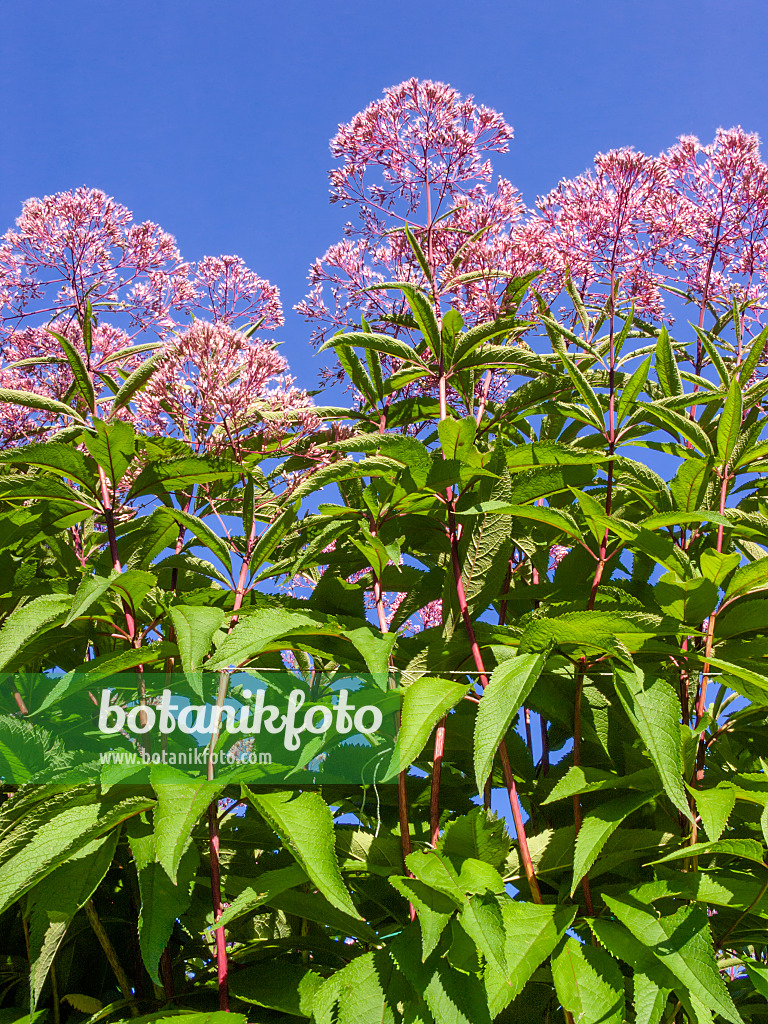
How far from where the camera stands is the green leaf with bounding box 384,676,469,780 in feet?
4.30

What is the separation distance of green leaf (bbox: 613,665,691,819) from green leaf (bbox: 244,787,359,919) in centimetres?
50

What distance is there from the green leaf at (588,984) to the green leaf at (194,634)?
0.73m

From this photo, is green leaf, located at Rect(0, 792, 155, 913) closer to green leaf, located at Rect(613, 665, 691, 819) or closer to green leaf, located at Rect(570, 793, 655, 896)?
green leaf, located at Rect(570, 793, 655, 896)

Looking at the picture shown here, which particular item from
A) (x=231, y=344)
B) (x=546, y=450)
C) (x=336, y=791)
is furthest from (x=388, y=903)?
(x=231, y=344)

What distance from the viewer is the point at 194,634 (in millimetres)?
1433

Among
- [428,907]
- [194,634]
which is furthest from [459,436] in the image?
[428,907]

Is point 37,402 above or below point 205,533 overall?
above

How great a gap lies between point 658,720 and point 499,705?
0.27 meters

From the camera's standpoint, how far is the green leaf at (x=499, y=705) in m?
1.25

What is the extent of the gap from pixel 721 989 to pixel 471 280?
1.71 m

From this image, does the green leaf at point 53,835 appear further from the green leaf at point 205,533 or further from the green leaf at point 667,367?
the green leaf at point 667,367

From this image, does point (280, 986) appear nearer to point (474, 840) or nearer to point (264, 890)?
point (264, 890)

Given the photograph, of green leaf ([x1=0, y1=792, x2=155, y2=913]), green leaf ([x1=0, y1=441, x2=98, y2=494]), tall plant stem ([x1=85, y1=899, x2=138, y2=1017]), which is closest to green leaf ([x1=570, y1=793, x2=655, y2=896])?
green leaf ([x1=0, y1=792, x2=155, y2=913])

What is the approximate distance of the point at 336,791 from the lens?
1751 mm
